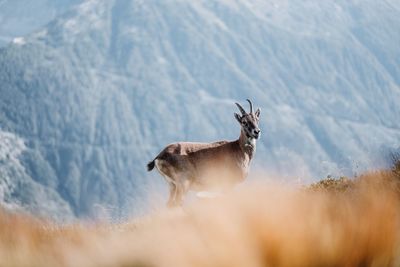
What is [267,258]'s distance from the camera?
6.27m

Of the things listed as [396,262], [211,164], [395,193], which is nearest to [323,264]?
[396,262]

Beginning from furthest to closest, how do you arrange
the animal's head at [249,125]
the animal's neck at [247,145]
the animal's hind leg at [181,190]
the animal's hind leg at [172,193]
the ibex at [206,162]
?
the animal's neck at [247,145]
the animal's head at [249,125]
the ibex at [206,162]
the animal's hind leg at [181,190]
the animal's hind leg at [172,193]

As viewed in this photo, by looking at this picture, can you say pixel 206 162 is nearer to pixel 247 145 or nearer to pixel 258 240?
pixel 247 145

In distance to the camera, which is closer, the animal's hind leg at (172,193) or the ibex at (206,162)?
the animal's hind leg at (172,193)

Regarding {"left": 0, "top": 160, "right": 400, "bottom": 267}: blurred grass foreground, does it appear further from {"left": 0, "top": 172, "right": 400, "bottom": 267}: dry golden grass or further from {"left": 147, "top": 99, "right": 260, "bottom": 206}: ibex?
{"left": 147, "top": 99, "right": 260, "bottom": 206}: ibex

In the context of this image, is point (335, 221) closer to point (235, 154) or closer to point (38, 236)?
point (38, 236)

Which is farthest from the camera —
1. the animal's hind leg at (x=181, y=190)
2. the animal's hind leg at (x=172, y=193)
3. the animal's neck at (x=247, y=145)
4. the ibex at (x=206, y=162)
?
the animal's neck at (x=247, y=145)

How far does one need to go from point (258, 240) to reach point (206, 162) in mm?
10879

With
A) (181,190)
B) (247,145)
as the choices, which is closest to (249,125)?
(247,145)

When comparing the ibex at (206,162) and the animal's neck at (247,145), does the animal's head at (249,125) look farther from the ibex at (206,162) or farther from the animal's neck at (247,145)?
the animal's neck at (247,145)

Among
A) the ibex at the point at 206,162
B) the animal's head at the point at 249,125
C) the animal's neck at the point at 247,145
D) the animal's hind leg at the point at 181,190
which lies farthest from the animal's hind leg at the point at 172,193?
the animal's head at the point at 249,125

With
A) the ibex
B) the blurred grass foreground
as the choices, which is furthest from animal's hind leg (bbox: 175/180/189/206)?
the blurred grass foreground

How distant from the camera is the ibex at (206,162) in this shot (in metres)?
16.8

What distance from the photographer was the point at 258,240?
652 centimetres
